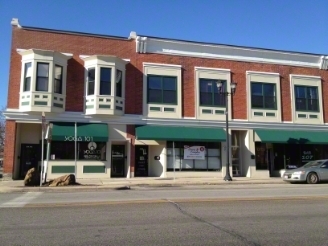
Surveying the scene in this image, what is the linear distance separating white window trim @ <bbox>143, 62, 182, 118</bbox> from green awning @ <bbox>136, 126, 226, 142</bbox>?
906 millimetres

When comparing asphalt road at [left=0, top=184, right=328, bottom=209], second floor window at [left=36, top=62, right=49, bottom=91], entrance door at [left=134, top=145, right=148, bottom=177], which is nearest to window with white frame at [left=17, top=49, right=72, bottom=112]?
second floor window at [left=36, top=62, right=49, bottom=91]

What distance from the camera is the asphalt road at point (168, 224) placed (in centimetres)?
→ 602

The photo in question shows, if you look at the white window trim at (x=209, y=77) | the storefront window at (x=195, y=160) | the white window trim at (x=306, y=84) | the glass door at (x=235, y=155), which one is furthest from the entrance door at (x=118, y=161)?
the white window trim at (x=306, y=84)

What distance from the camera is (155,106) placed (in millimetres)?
22391

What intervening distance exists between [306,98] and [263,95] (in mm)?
3674

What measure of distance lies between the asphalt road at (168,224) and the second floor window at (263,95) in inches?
583

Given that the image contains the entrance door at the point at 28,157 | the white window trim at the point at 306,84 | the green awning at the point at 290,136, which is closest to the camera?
the entrance door at the point at 28,157

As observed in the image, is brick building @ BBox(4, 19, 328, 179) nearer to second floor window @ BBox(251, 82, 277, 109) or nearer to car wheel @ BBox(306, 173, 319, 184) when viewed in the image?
second floor window @ BBox(251, 82, 277, 109)

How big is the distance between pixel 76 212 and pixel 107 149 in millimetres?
12659

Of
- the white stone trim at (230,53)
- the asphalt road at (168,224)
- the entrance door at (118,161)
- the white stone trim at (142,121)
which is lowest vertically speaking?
the asphalt road at (168,224)

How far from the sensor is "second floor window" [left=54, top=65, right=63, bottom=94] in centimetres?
2066

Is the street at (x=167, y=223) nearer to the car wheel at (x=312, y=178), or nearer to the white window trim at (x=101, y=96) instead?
the car wheel at (x=312, y=178)

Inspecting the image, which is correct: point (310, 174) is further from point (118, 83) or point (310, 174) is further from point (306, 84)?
point (118, 83)

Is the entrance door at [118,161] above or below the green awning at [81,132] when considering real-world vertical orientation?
below
